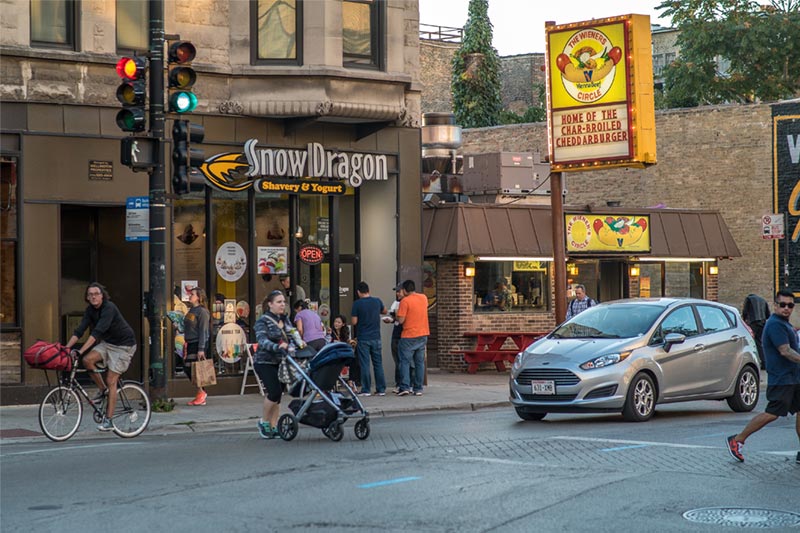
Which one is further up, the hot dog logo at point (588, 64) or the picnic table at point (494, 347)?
the hot dog logo at point (588, 64)

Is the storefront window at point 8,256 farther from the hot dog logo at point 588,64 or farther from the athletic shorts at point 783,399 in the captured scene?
the hot dog logo at point 588,64

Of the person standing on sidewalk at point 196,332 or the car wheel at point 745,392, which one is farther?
the person standing on sidewalk at point 196,332

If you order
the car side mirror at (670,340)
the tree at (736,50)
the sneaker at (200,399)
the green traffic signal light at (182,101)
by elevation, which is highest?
the tree at (736,50)

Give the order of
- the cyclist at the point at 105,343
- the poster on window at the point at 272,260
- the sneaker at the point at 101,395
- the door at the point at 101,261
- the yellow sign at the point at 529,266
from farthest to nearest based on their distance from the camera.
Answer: the yellow sign at the point at 529,266
the poster on window at the point at 272,260
the door at the point at 101,261
the sneaker at the point at 101,395
the cyclist at the point at 105,343

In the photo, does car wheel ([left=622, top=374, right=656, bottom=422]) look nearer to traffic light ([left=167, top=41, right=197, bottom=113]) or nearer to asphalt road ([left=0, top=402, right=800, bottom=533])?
asphalt road ([left=0, top=402, right=800, bottom=533])

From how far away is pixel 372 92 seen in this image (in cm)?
2167

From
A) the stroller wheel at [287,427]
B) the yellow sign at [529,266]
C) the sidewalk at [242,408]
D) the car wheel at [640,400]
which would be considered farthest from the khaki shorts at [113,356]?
the yellow sign at [529,266]

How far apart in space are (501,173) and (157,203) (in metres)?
15.1

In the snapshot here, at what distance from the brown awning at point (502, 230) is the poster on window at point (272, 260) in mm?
6393

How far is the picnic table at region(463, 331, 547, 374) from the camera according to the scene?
27141mm

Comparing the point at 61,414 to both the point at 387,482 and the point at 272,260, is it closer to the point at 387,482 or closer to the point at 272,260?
the point at 387,482

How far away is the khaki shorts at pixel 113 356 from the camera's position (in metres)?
14.6

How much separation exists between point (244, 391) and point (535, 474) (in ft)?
35.1

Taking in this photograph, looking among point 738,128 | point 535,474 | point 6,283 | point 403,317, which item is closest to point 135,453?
point 535,474
